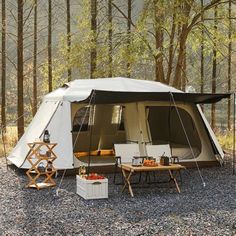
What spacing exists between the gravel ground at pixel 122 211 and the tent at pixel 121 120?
1226 mm

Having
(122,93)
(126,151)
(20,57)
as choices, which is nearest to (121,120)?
(126,151)

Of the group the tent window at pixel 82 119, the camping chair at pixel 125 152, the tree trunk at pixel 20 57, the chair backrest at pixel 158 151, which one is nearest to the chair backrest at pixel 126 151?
the camping chair at pixel 125 152

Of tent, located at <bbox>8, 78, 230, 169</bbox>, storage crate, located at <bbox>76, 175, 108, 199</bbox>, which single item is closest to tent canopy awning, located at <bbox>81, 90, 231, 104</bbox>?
tent, located at <bbox>8, 78, 230, 169</bbox>

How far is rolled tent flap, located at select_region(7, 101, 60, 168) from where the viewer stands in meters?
8.86

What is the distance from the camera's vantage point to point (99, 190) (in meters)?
6.66

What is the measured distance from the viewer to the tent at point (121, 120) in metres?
8.40

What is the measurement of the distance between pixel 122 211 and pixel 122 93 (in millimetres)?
2490

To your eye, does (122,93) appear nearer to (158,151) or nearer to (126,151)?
(126,151)

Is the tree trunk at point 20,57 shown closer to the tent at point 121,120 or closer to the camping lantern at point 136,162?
the tent at point 121,120

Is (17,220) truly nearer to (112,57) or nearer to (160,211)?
(160,211)

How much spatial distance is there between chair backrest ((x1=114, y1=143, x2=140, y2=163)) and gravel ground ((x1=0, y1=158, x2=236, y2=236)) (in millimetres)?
706

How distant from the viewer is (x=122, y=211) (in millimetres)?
5883

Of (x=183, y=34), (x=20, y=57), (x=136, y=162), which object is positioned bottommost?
(x=136, y=162)

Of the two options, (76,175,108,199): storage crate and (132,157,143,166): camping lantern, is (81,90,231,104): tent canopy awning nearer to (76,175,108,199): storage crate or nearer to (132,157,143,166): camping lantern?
(132,157,143,166): camping lantern
